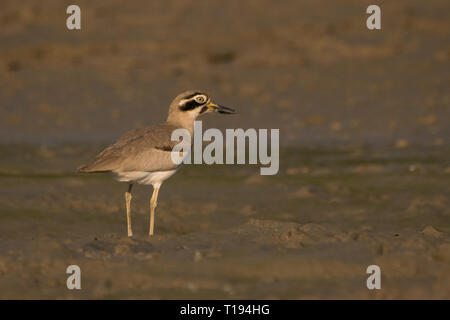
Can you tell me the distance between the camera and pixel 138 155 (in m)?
7.18

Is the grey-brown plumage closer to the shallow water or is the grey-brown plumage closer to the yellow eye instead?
the yellow eye

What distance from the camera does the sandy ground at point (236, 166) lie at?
5781 millimetres

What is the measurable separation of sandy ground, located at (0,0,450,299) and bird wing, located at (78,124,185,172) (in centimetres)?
68

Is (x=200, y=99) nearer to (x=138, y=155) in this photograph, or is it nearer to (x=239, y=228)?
(x=138, y=155)

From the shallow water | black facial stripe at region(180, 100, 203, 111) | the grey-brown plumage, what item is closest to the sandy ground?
the shallow water

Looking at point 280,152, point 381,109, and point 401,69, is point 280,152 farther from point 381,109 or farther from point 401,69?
point 401,69

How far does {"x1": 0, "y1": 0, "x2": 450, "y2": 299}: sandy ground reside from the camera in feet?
19.0

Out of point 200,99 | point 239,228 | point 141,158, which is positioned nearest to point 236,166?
point 200,99

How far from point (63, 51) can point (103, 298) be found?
11.5 metres

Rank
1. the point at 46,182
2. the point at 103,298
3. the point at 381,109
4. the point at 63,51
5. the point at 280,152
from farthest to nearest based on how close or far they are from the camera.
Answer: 1. the point at 63,51
2. the point at 381,109
3. the point at 280,152
4. the point at 46,182
5. the point at 103,298

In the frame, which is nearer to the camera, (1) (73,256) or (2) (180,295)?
(2) (180,295)

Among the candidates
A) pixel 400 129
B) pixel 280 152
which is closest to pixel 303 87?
pixel 400 129

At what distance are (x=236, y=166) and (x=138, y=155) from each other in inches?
138

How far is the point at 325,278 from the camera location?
5699 mm
